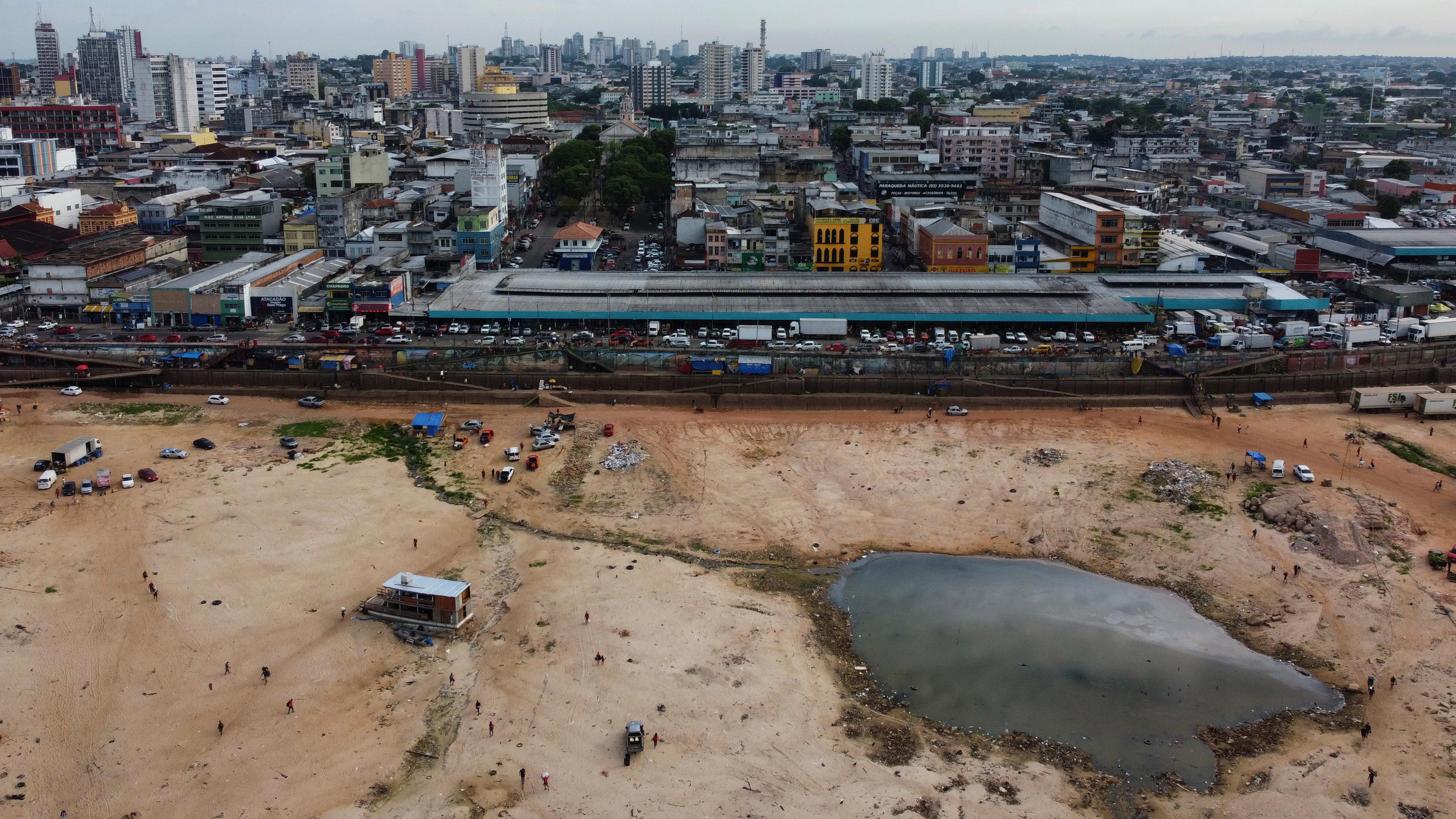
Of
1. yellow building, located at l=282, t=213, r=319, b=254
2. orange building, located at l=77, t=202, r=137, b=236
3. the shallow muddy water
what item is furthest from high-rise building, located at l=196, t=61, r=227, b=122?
the shallow muddy water

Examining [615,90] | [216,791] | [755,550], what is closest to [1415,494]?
[755,550]

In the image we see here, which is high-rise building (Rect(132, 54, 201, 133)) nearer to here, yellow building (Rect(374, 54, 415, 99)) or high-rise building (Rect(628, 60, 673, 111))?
yellow building (Rect(374, 54, 415, 99))

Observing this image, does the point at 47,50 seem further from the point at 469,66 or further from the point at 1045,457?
the point at 1045,457

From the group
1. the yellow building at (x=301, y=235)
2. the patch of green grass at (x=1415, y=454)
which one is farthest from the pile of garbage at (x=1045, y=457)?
the yellow building at (x=301, y=235)

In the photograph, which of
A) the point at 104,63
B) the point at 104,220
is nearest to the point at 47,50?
the point at 104,63

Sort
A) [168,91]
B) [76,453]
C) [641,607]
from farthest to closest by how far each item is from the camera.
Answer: [168,91] → [76,453] → [641,607]

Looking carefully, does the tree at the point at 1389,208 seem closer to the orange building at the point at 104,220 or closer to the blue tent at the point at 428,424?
the blue tent at the point at 428,424
